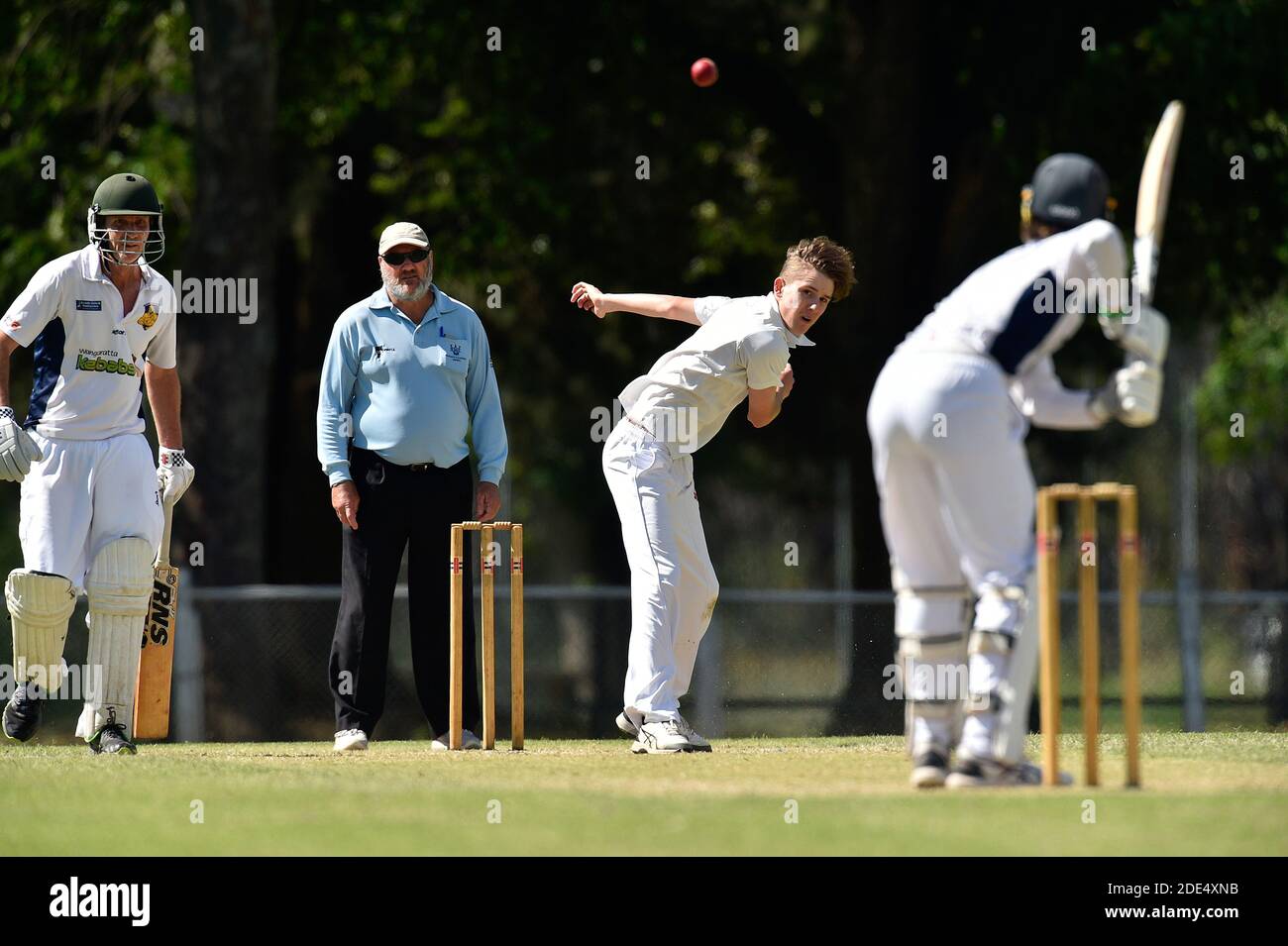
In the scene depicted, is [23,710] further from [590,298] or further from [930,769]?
[930,769]

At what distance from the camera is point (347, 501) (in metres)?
8.38

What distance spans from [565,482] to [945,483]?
21.2 m

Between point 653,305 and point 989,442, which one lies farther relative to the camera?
point 653,305

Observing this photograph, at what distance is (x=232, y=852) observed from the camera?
5.31m

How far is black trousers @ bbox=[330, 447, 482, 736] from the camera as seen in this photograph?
27.7 feet

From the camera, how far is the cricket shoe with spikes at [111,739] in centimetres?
815

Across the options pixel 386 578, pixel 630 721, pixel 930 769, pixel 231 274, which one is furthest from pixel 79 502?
pixel 231 274

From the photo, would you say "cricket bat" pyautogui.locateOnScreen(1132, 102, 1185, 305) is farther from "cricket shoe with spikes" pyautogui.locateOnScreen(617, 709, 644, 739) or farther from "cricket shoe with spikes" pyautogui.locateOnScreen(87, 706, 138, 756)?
"cricket shoe with spikes" pyautogui.locateOnScreen(87, 706, 138, 756)

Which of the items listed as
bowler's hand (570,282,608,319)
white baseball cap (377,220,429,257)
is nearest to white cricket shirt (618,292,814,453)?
bowler's hand (570,282,608,319)

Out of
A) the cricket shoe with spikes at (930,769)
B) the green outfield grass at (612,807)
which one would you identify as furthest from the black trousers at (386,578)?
the cricket shoe with spikes at (930,769)

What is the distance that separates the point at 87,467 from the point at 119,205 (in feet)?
3.26

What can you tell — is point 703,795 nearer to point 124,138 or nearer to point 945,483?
point 945,483

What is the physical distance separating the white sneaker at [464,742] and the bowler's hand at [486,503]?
885 mm

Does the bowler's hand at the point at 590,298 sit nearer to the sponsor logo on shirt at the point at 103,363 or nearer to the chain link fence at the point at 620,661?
the sponsor logo on shirt at the point at 103,363
